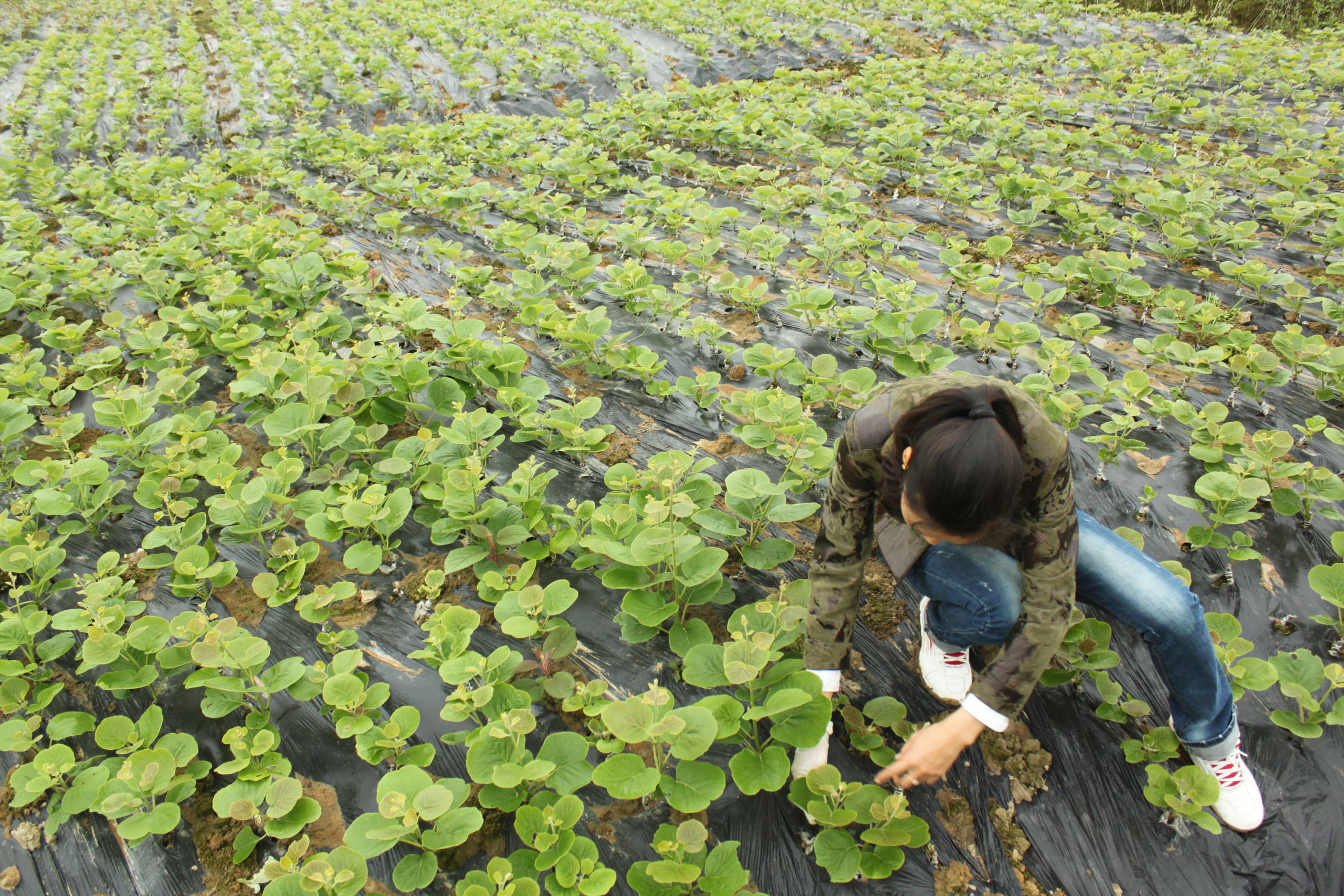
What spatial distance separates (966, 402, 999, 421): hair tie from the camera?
4.36 ft

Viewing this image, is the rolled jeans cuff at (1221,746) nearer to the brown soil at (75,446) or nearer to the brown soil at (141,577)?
the brown soil at (141,577)

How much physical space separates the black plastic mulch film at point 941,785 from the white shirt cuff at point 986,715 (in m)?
0.41

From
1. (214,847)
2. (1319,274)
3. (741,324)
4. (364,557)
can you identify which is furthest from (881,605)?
(1319,274)

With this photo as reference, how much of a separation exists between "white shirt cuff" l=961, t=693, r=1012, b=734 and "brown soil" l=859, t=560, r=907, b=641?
640mm

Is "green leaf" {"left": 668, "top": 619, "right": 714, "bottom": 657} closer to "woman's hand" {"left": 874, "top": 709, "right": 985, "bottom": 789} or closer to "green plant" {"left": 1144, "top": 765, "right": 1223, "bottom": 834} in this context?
"woman's hand" {"left": 874, "top": 709, "right": 985, "bottom": 789}

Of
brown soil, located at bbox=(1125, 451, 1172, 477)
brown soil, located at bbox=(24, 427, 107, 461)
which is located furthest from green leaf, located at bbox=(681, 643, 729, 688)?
brown soil, located at bbox=(24, 427, 107, 461)

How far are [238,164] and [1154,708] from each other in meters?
6.87

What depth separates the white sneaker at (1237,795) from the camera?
1.77 metres

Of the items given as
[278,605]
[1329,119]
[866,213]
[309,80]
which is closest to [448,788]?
[278,605]

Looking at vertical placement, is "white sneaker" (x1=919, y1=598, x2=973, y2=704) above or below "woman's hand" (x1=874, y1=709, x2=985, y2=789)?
below

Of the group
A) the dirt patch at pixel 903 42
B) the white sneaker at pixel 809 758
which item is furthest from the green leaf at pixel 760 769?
the dirt patch at pixel 903 42

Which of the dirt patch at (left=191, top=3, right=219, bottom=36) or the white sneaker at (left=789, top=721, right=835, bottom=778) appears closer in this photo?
the white sneaker at (left=789, top=721, right=835, bottom=778)

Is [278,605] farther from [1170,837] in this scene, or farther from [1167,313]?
[1167,313]

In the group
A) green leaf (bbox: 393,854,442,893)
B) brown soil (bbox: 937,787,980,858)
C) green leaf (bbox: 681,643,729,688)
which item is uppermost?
green leaf (bbox: 681,643,729,688)
